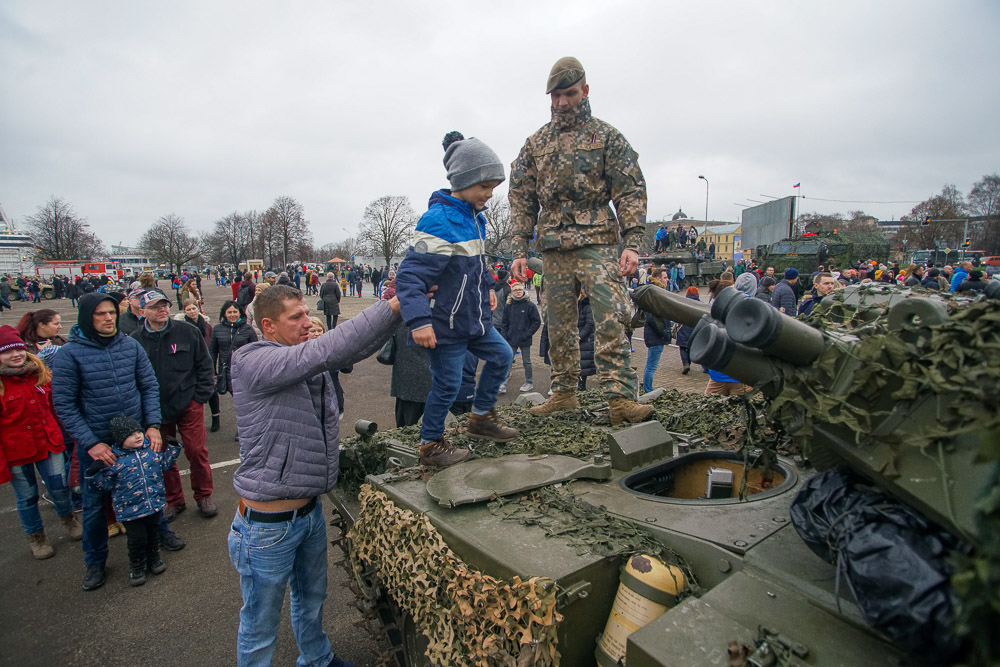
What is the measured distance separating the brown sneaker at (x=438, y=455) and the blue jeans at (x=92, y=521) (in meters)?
2.41

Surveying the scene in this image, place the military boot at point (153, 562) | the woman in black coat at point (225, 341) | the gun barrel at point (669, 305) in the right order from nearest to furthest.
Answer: the gun barrel at point (669, 305) → the military boot at point (153, 562) → the woman in black coat at point (225, 341)

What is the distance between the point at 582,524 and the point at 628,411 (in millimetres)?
1425

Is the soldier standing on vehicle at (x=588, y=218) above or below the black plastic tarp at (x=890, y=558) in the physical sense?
above

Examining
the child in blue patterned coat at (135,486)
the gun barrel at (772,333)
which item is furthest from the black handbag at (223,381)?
the gun barrel at (772,333)

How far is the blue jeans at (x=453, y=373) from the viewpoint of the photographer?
10.1 feet

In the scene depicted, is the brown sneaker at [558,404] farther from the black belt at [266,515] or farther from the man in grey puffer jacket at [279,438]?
the black belt at [266,515]

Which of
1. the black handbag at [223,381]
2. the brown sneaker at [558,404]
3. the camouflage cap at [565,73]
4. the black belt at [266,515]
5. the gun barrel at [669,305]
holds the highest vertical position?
the camouflage cap at [565,73]

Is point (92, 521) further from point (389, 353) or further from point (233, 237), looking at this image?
point (233, 237)

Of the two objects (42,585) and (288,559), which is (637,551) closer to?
(288,559)

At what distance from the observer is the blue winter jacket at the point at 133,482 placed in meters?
3.85

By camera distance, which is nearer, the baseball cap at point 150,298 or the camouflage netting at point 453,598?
the camouflage netting at point 453,598

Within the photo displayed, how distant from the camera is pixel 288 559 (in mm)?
2629

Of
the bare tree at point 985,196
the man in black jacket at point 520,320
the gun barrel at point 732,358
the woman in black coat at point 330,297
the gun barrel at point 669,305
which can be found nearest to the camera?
the gun barrel at point 732,358

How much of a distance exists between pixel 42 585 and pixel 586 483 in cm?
394
